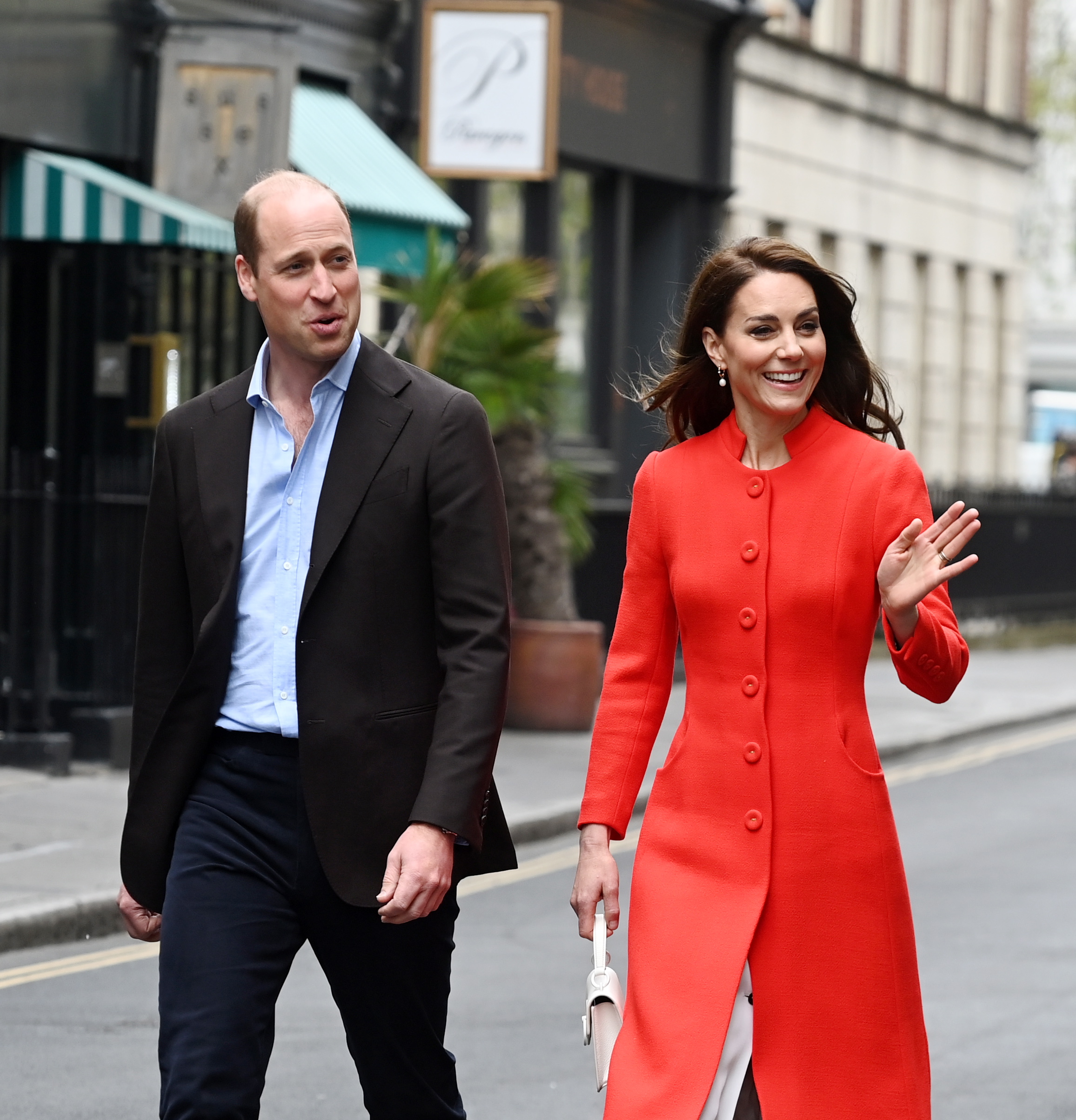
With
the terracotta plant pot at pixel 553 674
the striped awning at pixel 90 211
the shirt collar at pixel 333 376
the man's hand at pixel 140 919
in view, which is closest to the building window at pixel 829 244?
the terracotta plant pot at pixel 553 674

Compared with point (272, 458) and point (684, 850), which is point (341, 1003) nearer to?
point (684, 850)

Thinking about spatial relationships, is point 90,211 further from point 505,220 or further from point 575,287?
point 575,287

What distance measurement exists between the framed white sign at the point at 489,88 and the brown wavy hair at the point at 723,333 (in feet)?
39.6

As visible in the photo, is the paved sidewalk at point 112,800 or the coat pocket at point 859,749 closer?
the coat pocket at point 859,749

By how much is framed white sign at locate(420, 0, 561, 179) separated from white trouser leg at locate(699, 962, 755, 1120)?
12.6 m

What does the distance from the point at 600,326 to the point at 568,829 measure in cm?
1018

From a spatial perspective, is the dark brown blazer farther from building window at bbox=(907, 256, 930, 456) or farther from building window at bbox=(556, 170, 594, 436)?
building window at bbox=(907, 256, 930, 456)

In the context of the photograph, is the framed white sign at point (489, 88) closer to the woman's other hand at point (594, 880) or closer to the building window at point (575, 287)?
the building window at point (575, 287)

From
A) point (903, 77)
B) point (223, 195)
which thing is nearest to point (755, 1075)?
point (223, 195)

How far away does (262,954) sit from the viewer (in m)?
3.84

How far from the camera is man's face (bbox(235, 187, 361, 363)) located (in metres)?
3.92

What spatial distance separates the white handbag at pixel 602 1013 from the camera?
3793 millimetres

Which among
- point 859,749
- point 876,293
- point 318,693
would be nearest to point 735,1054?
point 859,749

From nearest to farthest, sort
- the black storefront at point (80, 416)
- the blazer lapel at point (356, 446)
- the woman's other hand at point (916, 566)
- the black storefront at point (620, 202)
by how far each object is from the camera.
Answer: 1. the woman's other hand at point (916, 566)
2. the blazer lapel at point (356, 446)
3. the black storefront at point (80, 416)
4. the black storefront at point (620, 202)
